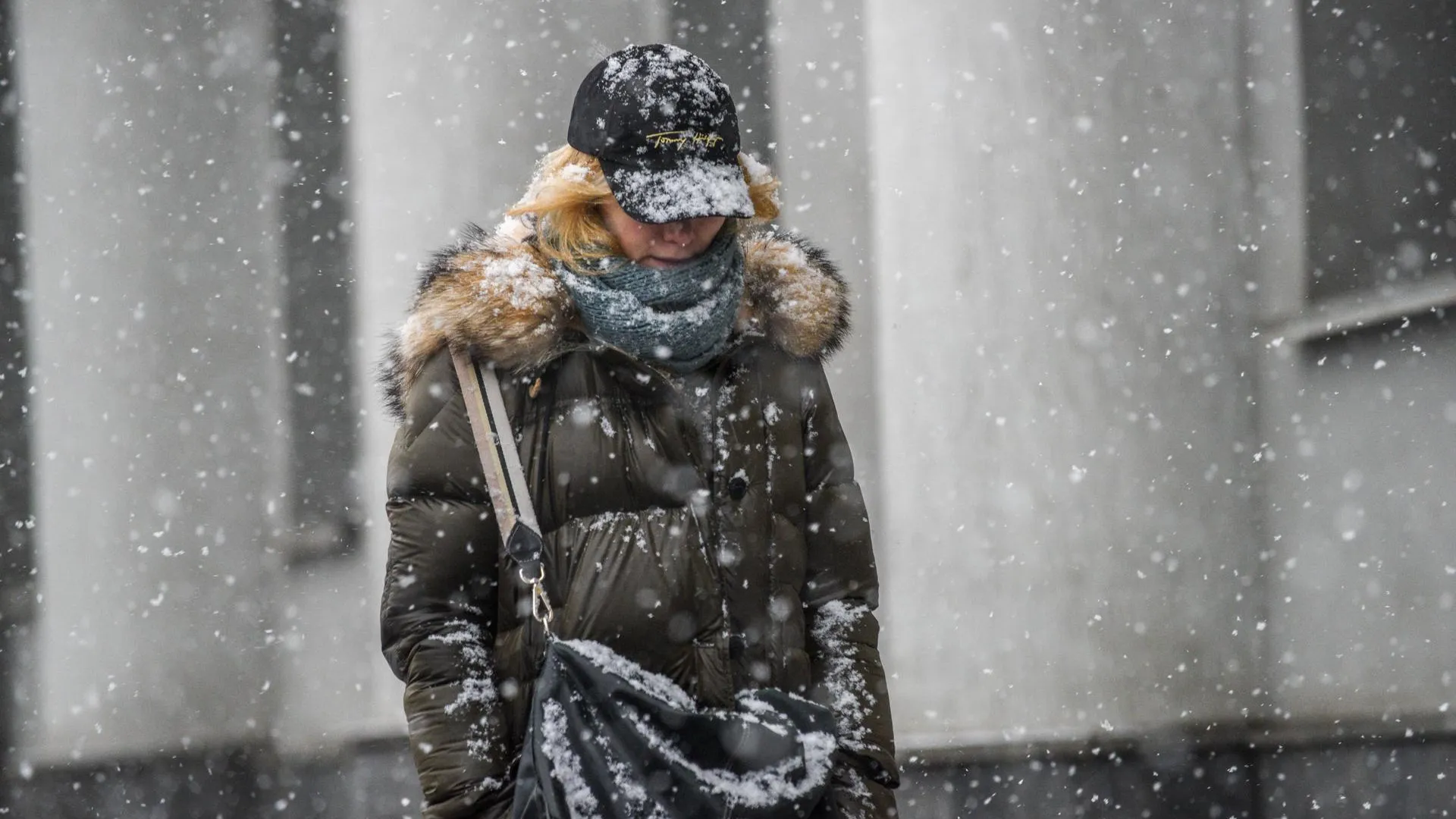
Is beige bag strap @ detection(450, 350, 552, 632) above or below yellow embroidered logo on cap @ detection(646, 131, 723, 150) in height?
below

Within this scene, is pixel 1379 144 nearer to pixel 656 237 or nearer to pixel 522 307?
pixel 656 237

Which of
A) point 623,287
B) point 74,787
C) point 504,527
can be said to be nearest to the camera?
point 504,527

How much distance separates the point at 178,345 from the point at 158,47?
2.98ft

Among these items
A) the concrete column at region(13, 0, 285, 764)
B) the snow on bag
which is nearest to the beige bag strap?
the snow on bag

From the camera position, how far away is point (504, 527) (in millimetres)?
1804

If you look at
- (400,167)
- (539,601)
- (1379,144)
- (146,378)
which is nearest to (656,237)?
(539,601)

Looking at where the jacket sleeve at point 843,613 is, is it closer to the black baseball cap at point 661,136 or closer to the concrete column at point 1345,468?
the black baseball cap at point 661,136

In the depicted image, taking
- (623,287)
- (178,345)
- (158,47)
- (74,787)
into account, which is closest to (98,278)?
(178,345)

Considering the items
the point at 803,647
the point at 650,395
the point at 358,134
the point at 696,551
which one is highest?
→ the point at 358,134

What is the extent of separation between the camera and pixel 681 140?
1886 mm

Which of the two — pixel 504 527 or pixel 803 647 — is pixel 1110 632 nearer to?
pixel 803 647

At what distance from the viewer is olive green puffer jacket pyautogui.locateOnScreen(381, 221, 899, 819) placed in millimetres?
1809

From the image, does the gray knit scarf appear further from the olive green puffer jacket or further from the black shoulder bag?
the black shoulder bag

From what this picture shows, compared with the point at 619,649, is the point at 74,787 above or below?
below
